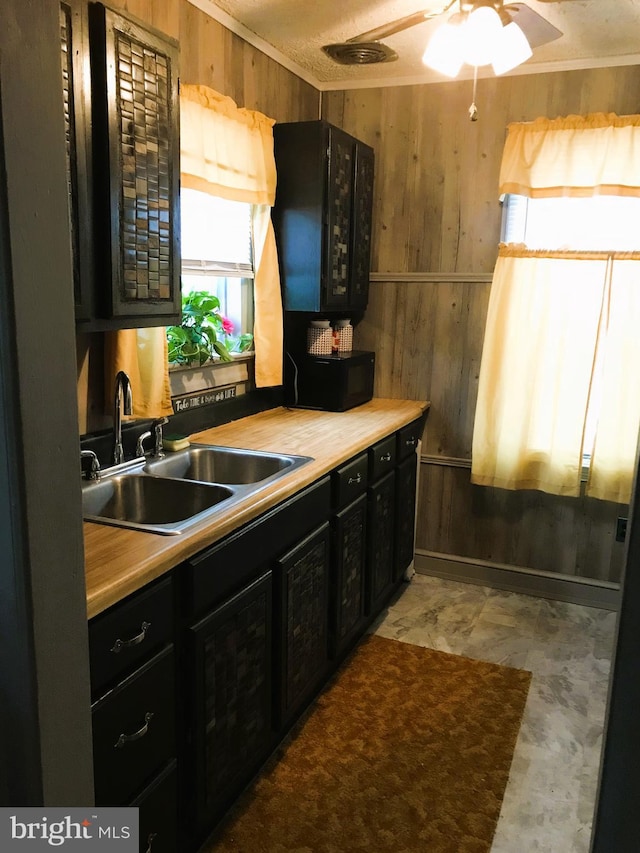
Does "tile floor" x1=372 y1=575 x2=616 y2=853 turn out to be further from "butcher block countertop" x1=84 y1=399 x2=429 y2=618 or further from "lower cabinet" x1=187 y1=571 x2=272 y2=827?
"butcher block countertop" x1=84 y1=399 x2=429 y2=618

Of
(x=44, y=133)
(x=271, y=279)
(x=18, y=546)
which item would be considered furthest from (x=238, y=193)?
(x=18, y=546)

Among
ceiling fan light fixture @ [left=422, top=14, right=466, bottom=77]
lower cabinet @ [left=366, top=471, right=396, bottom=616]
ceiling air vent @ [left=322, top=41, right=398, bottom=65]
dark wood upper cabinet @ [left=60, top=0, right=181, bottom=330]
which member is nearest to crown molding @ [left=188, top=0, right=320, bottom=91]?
ceiling air vent @ [left=322, top=41, right=398, bottom=65]

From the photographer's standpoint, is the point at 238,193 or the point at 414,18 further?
the point at 238,193

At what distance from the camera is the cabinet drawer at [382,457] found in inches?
114

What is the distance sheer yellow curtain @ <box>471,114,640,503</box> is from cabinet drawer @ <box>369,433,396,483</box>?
22.9 inches

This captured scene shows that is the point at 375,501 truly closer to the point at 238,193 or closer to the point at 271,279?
the point at 271,279

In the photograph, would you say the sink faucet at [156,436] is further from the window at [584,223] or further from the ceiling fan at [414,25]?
the window at [584,223]

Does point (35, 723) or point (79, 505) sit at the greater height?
point (79, 505)

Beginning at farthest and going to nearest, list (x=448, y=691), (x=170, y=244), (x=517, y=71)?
(x=517, y=71)
(x=448, y=691)
(x=170, y=244)

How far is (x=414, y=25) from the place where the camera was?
2.38 meters

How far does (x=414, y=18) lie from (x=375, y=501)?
1763mm

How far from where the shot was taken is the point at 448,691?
2721 millimetres

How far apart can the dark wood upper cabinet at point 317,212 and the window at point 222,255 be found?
0.18 m

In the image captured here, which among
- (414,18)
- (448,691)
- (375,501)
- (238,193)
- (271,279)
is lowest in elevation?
(448,691)
